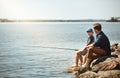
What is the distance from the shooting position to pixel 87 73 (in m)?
14.3

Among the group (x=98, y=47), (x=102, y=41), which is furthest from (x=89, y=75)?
(x=102, y=41)

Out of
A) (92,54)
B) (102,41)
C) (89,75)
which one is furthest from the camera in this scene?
(92,54)

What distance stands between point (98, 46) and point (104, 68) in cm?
107

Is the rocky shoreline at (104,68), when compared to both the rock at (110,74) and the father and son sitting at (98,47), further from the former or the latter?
the father and son sitting at (98,47)

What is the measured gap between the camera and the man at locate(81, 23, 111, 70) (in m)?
13.9

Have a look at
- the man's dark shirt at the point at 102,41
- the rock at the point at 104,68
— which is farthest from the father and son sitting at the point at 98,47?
the rock at the point at 104,68

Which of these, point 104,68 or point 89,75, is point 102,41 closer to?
point 104,68

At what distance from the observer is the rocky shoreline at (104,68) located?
13.6 meters

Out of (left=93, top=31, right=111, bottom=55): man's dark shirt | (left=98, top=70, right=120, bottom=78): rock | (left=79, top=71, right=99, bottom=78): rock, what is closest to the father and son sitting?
(left=93, top=31, right=111, bottom=55): man's dark shirt

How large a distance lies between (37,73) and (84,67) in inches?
152

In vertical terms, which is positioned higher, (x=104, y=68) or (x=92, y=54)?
(x=92, y=54)

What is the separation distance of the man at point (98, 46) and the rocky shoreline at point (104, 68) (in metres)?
0.33

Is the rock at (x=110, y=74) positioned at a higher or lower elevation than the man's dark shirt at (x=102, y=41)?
lower

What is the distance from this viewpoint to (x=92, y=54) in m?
14.4
